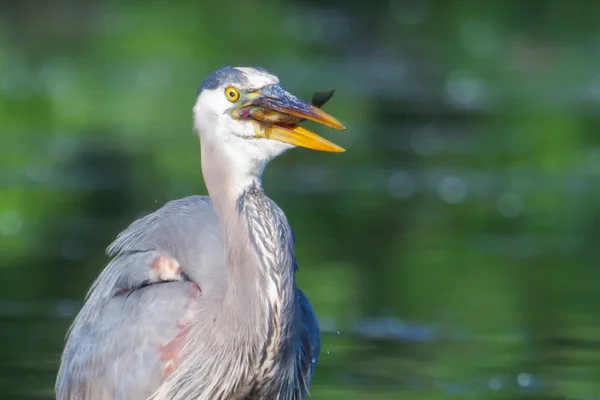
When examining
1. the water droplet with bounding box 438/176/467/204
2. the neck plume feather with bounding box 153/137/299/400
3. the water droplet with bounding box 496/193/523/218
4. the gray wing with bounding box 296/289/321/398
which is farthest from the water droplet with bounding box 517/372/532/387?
the water droplet with bounding box 438/176/467/204

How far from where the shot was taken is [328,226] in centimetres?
1285

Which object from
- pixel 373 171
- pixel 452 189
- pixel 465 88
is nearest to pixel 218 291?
pixel 452 189

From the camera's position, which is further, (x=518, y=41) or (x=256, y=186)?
(x=518, y=41)

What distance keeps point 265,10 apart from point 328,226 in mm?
13783

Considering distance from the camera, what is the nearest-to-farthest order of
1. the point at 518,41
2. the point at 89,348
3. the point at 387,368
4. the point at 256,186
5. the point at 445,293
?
1. the point at 256,186
2. the point at 89,348
3. the point at 387,368
4. the point at 445,293
5. the point at 518,41

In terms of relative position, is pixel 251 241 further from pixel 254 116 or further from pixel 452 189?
pixel 452 189

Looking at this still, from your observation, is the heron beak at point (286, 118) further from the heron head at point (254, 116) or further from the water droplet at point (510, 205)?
the water droplet at point (510, 205)

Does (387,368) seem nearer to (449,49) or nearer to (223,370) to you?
(223,370)

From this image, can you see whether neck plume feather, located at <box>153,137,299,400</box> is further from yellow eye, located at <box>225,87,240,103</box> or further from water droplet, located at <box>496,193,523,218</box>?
water droplet, located at <box>496,193,523,218</box>

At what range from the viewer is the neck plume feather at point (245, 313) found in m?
6.13

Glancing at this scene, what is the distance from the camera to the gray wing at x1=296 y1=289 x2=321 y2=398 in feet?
22.2

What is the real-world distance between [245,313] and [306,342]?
0.69 m

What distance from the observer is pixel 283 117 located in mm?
6012

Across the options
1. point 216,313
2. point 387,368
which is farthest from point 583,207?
point 216,313
